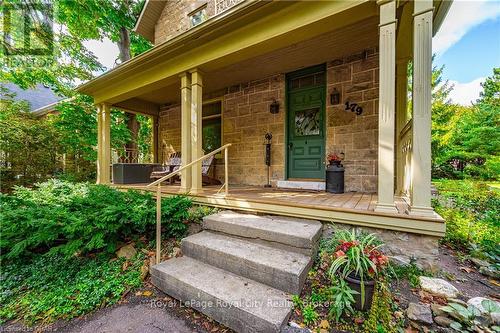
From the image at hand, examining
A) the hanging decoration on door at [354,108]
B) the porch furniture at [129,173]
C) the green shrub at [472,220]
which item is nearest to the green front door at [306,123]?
the hanging decoration on door at [354,108]

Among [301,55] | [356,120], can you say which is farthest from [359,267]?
[301,55]

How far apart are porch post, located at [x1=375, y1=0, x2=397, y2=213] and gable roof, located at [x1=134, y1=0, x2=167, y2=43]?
6.94 metres

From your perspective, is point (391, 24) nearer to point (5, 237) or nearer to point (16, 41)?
point (5, 237)

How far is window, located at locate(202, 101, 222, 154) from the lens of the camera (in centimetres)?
582

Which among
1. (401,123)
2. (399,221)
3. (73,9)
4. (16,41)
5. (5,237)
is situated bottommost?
(5,237)

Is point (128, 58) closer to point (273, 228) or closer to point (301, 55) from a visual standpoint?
point (301, 55)

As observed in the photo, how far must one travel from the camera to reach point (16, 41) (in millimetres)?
6371

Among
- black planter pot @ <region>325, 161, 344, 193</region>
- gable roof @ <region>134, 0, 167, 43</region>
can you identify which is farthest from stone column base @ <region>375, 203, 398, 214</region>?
gable roof @ <region>134, 0, 167, 43</region>

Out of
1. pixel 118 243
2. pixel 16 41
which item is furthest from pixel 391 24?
pixel 16 41

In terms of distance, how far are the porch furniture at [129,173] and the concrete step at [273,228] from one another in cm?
371

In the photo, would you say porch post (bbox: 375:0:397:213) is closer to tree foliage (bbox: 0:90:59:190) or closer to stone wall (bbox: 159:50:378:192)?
stone wall (bbox: 159:50:378:192)

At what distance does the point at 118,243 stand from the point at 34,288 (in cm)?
88

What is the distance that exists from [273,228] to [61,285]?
96.5 inches

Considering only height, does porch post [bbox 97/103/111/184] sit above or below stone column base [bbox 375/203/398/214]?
above
